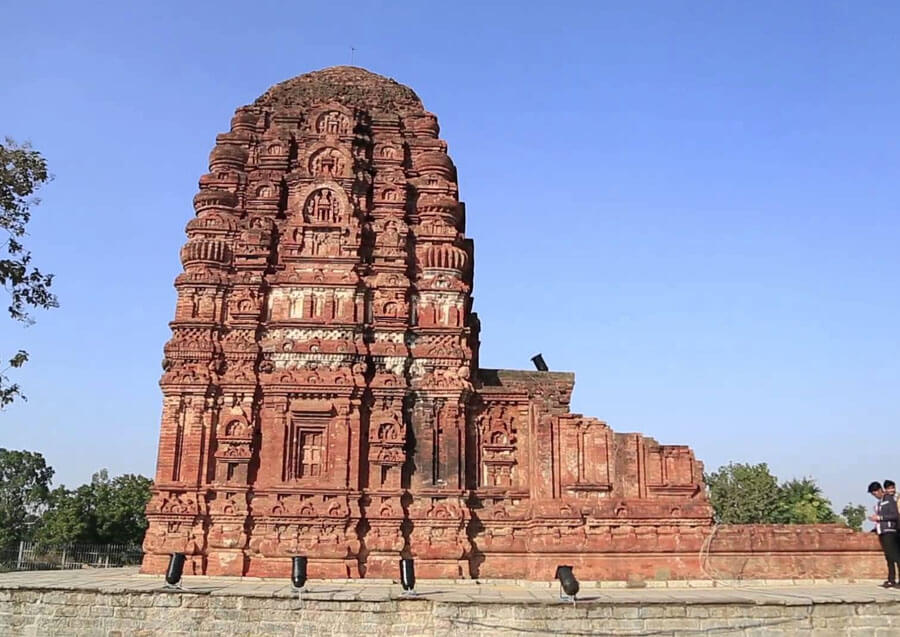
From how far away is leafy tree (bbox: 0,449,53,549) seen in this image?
174 ft

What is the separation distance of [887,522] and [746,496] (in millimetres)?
31413

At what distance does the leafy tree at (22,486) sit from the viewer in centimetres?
5316

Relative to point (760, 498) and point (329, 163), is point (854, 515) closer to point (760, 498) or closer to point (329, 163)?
point (760, 498)

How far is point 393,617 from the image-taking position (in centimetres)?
1300

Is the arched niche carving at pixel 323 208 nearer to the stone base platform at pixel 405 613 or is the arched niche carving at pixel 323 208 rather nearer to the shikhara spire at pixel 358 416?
the shikhara spire at pixel 358 416

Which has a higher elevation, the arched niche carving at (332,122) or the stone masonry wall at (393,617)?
the arched niche carving at (332,122)

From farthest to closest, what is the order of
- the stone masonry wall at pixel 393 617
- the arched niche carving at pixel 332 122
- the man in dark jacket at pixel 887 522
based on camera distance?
the arched niche carving at pixel 332 122 → the man in dark jacket at pixel 887 522 → the stone masonry wall at pixel 393 617

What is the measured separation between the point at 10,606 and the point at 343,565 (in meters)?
6.32

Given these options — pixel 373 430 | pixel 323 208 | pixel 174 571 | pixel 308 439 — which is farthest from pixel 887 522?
pixel 323 208

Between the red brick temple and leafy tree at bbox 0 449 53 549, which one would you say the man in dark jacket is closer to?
the red brick temple

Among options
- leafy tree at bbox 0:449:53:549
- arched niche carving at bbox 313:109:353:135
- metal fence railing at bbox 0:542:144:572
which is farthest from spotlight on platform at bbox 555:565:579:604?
leafy tree at bbox 0:449:53:549

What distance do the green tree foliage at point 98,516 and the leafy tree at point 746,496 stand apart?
1203 inches

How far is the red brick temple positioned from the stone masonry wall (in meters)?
4.25

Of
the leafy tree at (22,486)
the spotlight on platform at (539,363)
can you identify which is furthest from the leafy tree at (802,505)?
the leafy tree at (22,486)
